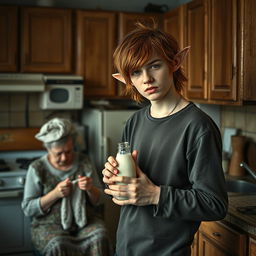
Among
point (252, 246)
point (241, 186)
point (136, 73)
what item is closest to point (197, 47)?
point (241, 186)

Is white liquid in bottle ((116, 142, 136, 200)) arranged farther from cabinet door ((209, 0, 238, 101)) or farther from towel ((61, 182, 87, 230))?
towel ((61, 182, 87, 230))

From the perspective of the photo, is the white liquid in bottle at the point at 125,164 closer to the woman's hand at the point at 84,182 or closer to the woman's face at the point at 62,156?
the woman's hand at the point at 84,182

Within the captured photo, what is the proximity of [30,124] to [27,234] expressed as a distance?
3.31ft

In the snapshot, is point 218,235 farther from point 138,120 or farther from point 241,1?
point 241,1

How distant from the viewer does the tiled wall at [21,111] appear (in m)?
3.49

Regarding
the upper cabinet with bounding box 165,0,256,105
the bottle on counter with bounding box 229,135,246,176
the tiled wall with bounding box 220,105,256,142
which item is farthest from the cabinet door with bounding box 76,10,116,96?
the bottle on counter with bounding box 229,135,246,176

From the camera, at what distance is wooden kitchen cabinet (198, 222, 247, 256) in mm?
1713

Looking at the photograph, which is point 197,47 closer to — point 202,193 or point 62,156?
point 62,156

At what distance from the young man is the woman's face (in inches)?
52.1

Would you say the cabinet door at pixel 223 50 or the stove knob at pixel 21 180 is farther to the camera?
the stove knob at pixel 21 180

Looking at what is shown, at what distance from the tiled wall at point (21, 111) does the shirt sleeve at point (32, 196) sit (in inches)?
41.3

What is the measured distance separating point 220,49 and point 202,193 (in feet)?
4.58

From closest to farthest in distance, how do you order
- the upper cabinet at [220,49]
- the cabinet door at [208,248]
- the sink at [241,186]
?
1. the cabinet door at [208,248]
2. the upper cabinet at [220,49]
3. the sink at [241,186]

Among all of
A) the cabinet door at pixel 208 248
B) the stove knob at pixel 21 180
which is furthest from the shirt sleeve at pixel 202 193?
the stove knob at pixel 21 180
